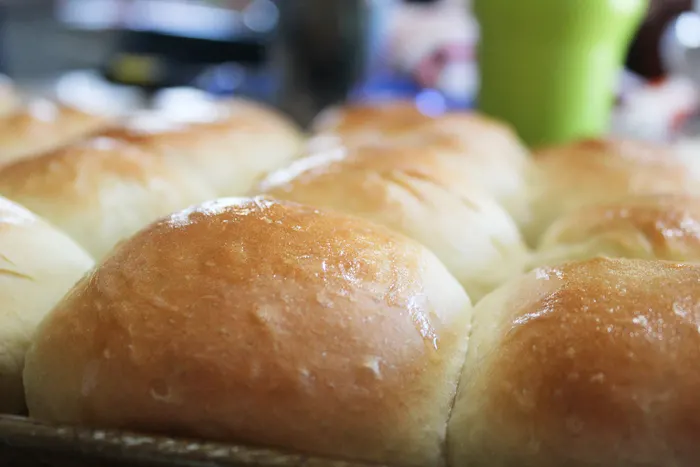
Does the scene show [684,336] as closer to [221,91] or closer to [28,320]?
[28,320]

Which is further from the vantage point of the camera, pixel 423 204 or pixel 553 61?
pixel 553 61

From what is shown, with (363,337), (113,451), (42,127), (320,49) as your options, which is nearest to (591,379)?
(363,337)

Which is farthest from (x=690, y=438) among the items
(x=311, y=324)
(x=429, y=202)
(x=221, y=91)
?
(x=221, y=91)

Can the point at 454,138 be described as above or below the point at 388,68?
above

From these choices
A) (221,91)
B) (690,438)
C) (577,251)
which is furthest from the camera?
(221,91)

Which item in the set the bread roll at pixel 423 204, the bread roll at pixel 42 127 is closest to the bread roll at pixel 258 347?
the bread roll at pixel 423 204

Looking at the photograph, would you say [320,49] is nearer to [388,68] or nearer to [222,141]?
[388,68]
